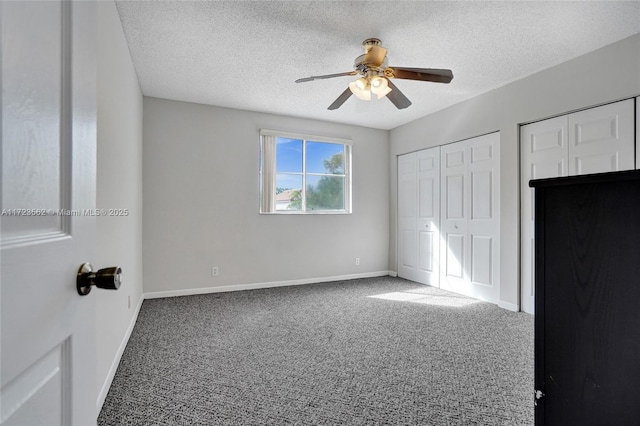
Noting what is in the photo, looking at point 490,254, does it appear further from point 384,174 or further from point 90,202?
point 90,202

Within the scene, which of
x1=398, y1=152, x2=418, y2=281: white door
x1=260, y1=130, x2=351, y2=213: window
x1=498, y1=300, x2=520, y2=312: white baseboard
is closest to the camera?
x1=498, y1=300, x2=520, y2=312: white baseboard

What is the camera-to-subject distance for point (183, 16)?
7.82ft

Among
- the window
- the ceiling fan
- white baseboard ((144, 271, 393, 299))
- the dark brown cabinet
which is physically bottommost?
white baseboard ((144, 271, 393, 299))

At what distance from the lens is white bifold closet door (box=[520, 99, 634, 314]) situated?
2719mm

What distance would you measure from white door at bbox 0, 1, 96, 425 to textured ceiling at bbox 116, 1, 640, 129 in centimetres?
201

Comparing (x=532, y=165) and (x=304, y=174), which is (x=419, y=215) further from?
(x=304, y=174)

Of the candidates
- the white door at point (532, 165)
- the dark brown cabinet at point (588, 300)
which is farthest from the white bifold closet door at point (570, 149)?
the dark brown cabinet at point (588, 300)

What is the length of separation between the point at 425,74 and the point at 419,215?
2772 millimetres

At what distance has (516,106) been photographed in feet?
11.5

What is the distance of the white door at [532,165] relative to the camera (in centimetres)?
316

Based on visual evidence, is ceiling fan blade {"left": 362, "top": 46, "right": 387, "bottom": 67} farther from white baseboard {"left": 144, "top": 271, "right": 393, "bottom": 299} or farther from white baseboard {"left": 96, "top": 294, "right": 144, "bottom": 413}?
white baseboard {"left": 144, "top": 271, "right": 393, "bottom": 299}

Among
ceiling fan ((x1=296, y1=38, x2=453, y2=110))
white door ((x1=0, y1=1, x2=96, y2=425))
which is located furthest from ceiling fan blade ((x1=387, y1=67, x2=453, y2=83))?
white door ((x1=0, y1=1, x2=96, y2=425))

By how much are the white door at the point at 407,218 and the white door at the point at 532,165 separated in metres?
1.71

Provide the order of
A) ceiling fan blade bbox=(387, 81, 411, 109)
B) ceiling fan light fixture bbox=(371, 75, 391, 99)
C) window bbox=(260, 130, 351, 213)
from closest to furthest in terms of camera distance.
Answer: ceiling fan light fixture bbox=(371, 75, 391, 99) < ceiling fan blade bbox=(387, 81, 411, 109) < window bbox=(260, 130, 351, 213)
